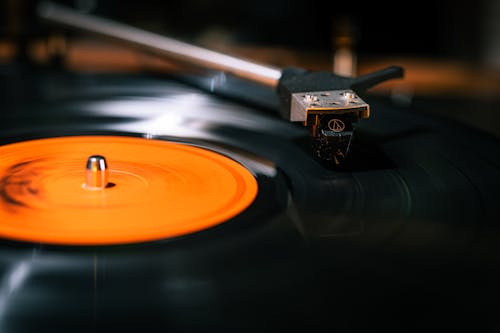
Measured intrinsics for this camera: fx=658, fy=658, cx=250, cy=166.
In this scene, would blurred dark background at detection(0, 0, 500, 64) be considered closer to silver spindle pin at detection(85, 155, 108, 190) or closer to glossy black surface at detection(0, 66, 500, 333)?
glossy black surface at detection(0, 66, 500, 333)

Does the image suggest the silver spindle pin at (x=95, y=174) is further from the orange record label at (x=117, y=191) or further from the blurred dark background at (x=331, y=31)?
the blurred dark background at (x=331, y=31)

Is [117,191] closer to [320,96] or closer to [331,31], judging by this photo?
[320,96]

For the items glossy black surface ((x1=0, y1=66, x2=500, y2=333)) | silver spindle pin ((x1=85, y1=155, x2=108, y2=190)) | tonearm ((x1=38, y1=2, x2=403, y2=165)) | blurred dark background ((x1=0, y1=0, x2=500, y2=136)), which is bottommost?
glossy black surface ((x1=0, y1=66, x2=500, y2=333))

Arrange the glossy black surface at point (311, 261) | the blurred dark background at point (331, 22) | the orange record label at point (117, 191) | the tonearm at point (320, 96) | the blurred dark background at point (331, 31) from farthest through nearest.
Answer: the blurred dark background at point (331, 22), the blurred dark background at point (331, 31), the tonearm at point (320, 96), the orange record label at point (117, 191), the glossy black surface at point (311, 261)

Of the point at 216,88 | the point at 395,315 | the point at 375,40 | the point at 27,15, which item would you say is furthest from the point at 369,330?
Result: the point at 375,40

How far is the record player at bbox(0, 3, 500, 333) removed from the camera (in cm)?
36

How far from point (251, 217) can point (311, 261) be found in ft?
0.33

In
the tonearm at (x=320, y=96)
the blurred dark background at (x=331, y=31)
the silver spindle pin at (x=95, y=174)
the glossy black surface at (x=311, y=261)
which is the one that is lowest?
the glossy black surface at (x=311, y=261)

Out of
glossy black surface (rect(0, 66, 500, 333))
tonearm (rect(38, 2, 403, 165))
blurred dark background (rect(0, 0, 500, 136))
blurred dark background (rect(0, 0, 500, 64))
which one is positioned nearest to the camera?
glossy black surface (rect(0, 66, 500, 333))

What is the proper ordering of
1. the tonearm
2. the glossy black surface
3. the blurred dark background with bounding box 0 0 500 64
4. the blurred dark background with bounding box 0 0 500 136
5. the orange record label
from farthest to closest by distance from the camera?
the blurred dark background with bounding box 0 0 500 64, the blurred dark background with bounding box 0 0 500 136, the tonearm, the orange record label, the glossy black surface

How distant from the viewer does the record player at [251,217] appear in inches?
14.4

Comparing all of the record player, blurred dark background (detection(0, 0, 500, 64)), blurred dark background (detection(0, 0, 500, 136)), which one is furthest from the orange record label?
blurred dark background (detection(0, 0, 500, 64))

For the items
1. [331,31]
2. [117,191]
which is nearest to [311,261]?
[117,191]

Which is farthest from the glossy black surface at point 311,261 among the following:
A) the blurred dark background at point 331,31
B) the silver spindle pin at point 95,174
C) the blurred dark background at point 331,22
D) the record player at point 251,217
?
the blurred dark background at point 331,22
